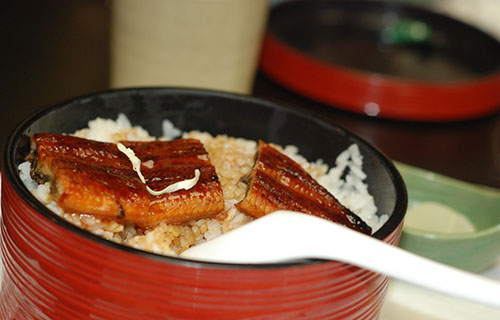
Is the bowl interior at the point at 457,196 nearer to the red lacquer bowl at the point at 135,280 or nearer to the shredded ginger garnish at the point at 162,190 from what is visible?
the red lacquer bowl at the point at 135,280

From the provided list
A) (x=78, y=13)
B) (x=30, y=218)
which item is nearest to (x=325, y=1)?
(x=78, y=13)

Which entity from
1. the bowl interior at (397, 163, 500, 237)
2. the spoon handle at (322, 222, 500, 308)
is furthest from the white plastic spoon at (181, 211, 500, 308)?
the bowl interior at (397, 163, 500, 237)

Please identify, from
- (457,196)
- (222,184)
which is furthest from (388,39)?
(222,184)

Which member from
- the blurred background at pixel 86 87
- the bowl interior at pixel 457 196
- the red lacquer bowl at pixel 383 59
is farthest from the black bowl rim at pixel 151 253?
the red lacquer bowl at pixel 383 59

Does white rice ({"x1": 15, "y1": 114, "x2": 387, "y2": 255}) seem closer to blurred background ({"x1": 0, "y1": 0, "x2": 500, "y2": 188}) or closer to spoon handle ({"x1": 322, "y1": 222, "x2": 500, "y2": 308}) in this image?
spoon handle ({"x1": 322, "y1": 222, "x2": 500, "y2": 308})

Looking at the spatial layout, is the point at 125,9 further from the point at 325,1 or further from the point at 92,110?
the point at 325,1

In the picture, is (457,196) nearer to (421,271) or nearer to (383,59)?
(421,271)

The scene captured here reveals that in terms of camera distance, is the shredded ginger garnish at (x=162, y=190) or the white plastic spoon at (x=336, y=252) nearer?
the white plastic spoon at (x=336, y=252)
